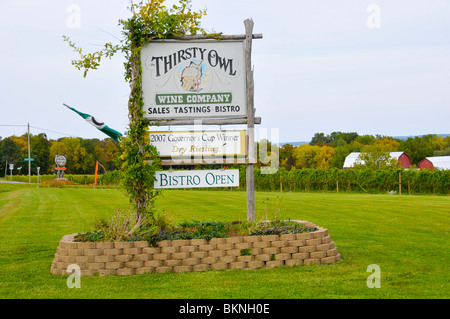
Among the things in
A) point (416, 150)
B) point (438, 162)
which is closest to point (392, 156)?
point (438, 162)

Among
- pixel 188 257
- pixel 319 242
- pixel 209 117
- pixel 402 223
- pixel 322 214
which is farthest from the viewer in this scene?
pixel 322 214

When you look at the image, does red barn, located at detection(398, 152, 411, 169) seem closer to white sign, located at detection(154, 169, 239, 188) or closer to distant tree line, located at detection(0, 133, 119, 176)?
distant tree line, located at detection(0, 133, 119, 176)

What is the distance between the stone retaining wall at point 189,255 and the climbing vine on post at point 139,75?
1468mm

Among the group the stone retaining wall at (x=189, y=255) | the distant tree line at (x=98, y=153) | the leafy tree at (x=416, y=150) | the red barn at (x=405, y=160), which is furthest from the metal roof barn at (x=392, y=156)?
the stone retaining wall at (x=189, y=255)

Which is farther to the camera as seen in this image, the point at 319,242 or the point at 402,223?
the point at 402,223

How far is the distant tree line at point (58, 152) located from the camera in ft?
266

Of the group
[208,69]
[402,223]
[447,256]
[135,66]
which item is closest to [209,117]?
[208,69]

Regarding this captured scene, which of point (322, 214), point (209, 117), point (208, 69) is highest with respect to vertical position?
point (208, 69)

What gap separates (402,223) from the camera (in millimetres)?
14656

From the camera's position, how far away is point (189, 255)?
25.6 ft

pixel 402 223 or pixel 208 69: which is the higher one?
pixel 208 69

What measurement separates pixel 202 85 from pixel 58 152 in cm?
7839
